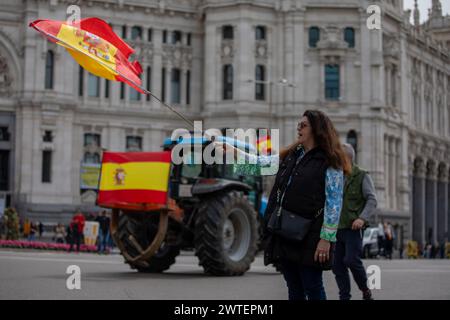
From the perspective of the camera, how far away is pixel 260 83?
56.8 meters

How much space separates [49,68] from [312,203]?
47566mm

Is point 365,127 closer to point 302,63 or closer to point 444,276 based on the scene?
point 302,63

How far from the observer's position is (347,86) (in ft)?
189

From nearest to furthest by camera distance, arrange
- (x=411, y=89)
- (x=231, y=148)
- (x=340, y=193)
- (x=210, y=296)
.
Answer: (x=340, y=193)
(x=231, y=148)
(x=210, y=296)
(x=411, y=89)

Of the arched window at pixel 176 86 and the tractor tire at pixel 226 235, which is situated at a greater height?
the arched window at pixel 176 86

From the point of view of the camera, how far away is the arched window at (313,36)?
57.6m

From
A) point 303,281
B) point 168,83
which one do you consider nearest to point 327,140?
point 303,281

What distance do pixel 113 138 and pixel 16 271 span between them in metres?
38.6

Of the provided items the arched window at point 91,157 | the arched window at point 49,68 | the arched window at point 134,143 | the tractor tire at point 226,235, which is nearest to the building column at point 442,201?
the arched window at point 134,143

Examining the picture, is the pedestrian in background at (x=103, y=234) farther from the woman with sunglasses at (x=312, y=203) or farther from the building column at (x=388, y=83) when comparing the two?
the building column at (x=388, y=83)

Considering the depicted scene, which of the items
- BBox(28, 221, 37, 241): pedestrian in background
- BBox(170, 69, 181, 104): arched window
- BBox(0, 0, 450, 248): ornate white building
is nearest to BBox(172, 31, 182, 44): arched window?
BBox(0, 0, 450, 248): ornate white building

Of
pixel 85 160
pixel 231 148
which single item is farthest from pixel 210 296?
pixel 85 160

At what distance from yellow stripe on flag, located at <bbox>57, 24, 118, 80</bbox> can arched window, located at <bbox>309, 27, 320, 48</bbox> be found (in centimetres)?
4581

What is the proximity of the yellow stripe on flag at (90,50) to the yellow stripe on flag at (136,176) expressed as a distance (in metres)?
5.30
